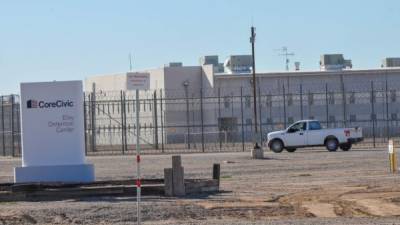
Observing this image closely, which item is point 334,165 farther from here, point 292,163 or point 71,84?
point 71,84

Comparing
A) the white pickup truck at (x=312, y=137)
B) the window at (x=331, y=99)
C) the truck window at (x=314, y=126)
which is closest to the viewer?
the white pickup truck at (x=312, y=137)

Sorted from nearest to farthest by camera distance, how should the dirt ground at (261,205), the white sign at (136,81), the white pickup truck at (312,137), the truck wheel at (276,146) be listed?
the white sign at (136,81)
the dirt ground at (261,205)
the white pickup truck at (312,137)
the truck wheel at (276,146)

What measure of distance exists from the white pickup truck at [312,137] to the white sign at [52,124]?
1003 inches

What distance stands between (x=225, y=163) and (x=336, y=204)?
18370 mm

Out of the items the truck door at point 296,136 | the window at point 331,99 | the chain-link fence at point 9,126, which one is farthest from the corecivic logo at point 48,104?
the window at point 331,99

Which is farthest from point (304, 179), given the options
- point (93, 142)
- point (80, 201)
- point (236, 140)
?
point (236, 140)

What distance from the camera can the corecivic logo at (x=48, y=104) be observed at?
24812 millimetres

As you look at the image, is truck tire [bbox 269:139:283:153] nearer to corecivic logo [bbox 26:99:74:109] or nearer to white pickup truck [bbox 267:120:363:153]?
white pickup truck [bbox 267:120:363:153]

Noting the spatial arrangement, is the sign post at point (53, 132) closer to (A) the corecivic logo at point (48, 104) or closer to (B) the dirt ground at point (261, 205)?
(A) the corecivic logo at point (48, 104)

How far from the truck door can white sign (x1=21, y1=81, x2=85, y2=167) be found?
25.6 m

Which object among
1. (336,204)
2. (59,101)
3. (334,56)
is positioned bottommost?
(336,204)

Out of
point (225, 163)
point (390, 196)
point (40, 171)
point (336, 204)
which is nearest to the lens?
point (336, 204)

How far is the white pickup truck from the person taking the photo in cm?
4838

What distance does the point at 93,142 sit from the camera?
5869 cm
